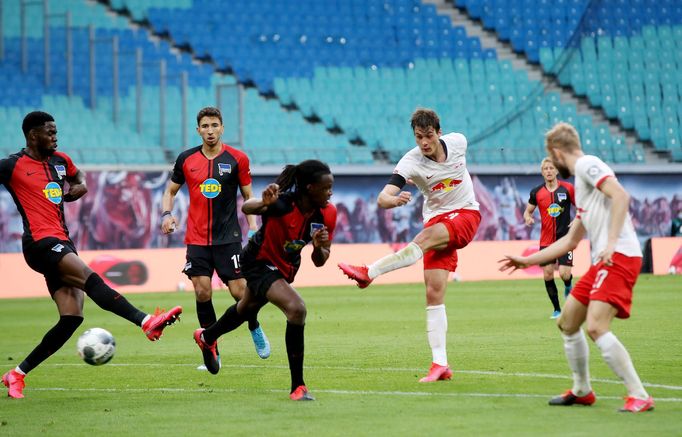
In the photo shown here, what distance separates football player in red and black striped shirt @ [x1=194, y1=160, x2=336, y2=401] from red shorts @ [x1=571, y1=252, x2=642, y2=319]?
1.98 m

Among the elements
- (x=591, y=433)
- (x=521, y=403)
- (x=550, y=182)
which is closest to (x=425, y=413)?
(x=521, y=403)

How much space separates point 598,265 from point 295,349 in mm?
2397

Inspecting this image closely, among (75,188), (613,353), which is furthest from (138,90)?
(613,353)

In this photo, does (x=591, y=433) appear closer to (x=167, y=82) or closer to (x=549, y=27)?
(x=167, y=82)

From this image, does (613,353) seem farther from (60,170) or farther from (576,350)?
(60,170)

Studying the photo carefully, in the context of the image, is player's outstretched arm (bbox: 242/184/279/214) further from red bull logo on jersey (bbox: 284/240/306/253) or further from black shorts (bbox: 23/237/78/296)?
black shorts (bbox: 23/237/78/296)

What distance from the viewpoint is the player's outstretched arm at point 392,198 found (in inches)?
373

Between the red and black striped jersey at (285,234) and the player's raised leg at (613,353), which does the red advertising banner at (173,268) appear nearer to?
the red and black striped jersey at (285,234)

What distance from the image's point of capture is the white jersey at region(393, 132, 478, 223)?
405 inches

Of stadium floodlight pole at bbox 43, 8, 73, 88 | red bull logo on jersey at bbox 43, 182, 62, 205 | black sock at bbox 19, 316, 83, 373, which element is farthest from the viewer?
stadium floodlight pole at bbox 43, 8, 73, 88

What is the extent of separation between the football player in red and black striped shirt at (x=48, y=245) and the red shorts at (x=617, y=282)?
12.3ft

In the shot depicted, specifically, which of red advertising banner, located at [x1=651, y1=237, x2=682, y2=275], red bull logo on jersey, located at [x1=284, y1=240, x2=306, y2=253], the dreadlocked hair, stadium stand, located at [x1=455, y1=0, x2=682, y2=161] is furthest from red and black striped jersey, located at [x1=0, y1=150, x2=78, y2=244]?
stadium stand, located at [x1=455, y1=0, x2=682, y2=161]

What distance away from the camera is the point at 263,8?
36.2 metres

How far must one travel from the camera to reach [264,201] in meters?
8.35
